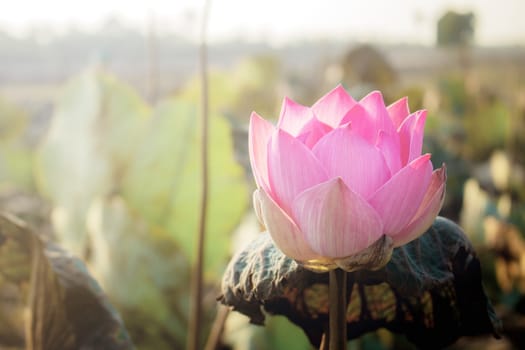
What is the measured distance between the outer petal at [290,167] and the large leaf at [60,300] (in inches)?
11.3

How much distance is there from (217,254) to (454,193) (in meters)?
1.36

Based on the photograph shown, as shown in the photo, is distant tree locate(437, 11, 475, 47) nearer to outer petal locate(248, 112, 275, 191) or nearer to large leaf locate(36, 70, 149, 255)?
large leaf locate(36, 70, 149, 255)

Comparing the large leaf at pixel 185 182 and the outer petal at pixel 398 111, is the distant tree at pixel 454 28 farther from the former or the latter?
the outer petal at pixel 398 111

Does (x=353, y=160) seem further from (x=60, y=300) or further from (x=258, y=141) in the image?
(x=60, y=300)

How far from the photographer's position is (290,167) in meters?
0.36

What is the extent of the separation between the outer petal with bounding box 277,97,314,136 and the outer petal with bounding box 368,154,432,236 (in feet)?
0.24

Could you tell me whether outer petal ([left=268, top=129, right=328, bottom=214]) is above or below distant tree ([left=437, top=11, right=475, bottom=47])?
below

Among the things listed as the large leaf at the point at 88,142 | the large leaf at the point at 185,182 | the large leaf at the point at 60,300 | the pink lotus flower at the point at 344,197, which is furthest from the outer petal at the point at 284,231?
the large leaf at the point at 88,142

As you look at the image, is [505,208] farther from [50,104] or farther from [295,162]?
[50,104]

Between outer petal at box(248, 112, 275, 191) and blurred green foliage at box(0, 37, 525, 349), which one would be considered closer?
outer petal at box(248, 112, 275, 191)

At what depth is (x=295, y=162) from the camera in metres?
0.36

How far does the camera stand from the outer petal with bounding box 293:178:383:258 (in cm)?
34

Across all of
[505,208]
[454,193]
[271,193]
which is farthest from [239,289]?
[454,193]

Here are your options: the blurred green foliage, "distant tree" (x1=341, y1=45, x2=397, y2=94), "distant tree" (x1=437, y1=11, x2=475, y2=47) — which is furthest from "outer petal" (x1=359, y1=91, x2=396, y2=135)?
"distant tree" (x1=437, y1=11, x2=475, y2=47)
